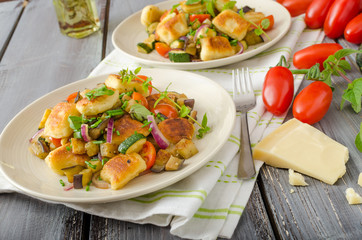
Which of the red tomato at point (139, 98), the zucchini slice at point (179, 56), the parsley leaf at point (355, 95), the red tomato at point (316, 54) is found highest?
A: the red tomato at point (139, 98)

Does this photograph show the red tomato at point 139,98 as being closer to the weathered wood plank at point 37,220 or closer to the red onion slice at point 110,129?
the red onion slice at point 110,129

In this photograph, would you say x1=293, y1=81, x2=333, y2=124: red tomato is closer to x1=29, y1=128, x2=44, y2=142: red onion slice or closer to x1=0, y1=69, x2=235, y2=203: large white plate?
x1=0, y1=69, x2=235, y2=203: large white plate

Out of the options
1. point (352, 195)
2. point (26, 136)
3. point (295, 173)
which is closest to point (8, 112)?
point (26, 136)

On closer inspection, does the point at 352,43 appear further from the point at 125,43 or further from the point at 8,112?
the point at 8,112

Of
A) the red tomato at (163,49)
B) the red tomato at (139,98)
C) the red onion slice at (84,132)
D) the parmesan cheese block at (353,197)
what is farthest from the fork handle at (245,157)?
the red tomato at (163,49)

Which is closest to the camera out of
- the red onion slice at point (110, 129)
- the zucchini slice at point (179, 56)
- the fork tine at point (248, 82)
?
the red onion slice at point (110, 129)

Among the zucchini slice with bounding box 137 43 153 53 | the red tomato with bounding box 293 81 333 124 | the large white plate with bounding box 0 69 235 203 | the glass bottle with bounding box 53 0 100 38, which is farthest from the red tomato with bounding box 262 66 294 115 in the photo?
the glass bottle with bounding box 53 0 100 38

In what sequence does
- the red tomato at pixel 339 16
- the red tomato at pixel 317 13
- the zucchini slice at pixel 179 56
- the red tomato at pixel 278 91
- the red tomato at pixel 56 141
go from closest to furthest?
1. the red tomato at pixel 56 141
2. the red tomato at pixel 278 91
3. the zucchini slice at pixel 179 56
4. the red tomato at pixel 339 16
5. the red tomato at pixel 317 13
